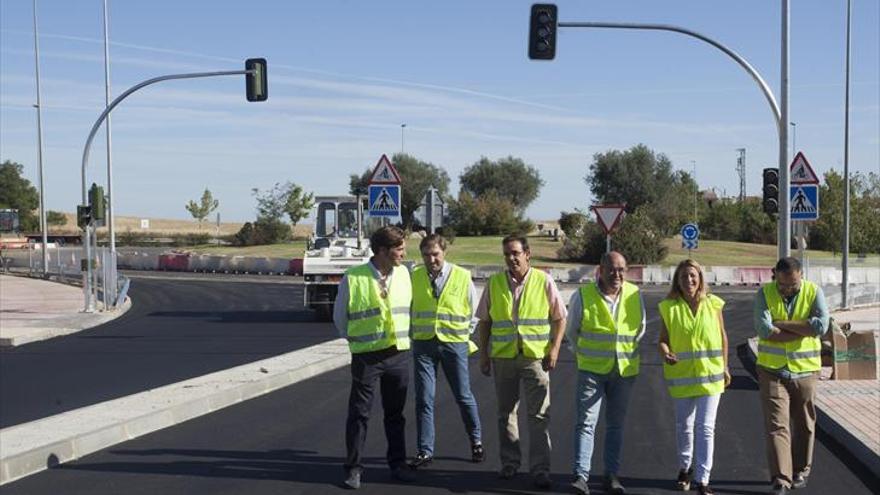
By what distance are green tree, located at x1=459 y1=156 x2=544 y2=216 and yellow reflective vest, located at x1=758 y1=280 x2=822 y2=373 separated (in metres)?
103

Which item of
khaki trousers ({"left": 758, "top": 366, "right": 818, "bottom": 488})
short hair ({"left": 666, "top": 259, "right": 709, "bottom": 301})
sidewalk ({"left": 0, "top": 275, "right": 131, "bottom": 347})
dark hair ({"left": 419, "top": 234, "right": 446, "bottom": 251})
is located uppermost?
dark hair ({"left": 419, "top": 234, "right": 446, "bottom": 251})

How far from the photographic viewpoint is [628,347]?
765cm

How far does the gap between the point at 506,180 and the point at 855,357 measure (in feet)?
324

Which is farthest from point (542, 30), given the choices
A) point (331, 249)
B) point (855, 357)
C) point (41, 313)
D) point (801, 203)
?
point (41, 313)

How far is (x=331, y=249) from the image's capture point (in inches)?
977

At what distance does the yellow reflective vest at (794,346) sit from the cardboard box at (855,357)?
5.91 m

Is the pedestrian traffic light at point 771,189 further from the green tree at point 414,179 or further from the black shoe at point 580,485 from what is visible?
the green tree at point 414,179

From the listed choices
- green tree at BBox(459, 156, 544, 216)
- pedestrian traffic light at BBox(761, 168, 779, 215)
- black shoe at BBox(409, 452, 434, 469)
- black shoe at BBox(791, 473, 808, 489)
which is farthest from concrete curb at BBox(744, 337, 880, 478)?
green tree at BBox(459, 156, 544, 216)

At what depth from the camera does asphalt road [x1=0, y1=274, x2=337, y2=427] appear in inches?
533

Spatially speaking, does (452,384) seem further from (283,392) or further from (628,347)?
(283,392)

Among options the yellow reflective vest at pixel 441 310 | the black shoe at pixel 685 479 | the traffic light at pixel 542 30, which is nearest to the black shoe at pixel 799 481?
the black shoe at pixel 685 479

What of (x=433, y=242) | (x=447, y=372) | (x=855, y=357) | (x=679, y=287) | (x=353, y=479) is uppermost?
(x=433, y=242)

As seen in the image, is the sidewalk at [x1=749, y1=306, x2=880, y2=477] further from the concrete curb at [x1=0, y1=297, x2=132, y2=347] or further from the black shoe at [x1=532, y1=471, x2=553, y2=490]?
the concrete curb at [x1=0, y1=297, x2=132, y2=347]

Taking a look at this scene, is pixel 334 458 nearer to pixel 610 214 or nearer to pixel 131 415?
pixel 131 415
